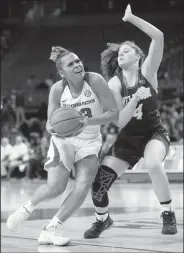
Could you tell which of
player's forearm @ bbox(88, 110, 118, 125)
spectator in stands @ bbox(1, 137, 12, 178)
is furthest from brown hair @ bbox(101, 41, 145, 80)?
spectator in stands @ bbox(1, 137, 12, 178)

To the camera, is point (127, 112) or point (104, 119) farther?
point (127, 112)

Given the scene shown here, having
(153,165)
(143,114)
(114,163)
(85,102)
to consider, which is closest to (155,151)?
(153,165)

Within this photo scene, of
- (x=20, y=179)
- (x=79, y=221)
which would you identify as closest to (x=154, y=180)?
(x=79, y=221)

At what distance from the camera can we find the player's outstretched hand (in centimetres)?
315

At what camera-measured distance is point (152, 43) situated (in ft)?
10.1

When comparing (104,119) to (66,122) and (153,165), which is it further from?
(153,165)

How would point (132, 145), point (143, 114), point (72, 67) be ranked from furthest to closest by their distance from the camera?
1. point (132, 145)
2. point (143, 114)
3. point (72, 67)

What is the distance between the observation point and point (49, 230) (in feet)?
11.3

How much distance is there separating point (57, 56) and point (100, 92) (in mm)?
255

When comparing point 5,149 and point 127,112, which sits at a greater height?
point 5,149

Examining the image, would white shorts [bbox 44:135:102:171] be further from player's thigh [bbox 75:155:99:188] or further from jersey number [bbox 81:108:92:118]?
jersey number [bbox 81:108:92:118]

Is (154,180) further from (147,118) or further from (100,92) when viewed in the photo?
(100,92)

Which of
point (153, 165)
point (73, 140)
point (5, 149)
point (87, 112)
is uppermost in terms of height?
point (5, 149)

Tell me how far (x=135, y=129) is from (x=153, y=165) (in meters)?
0.22
